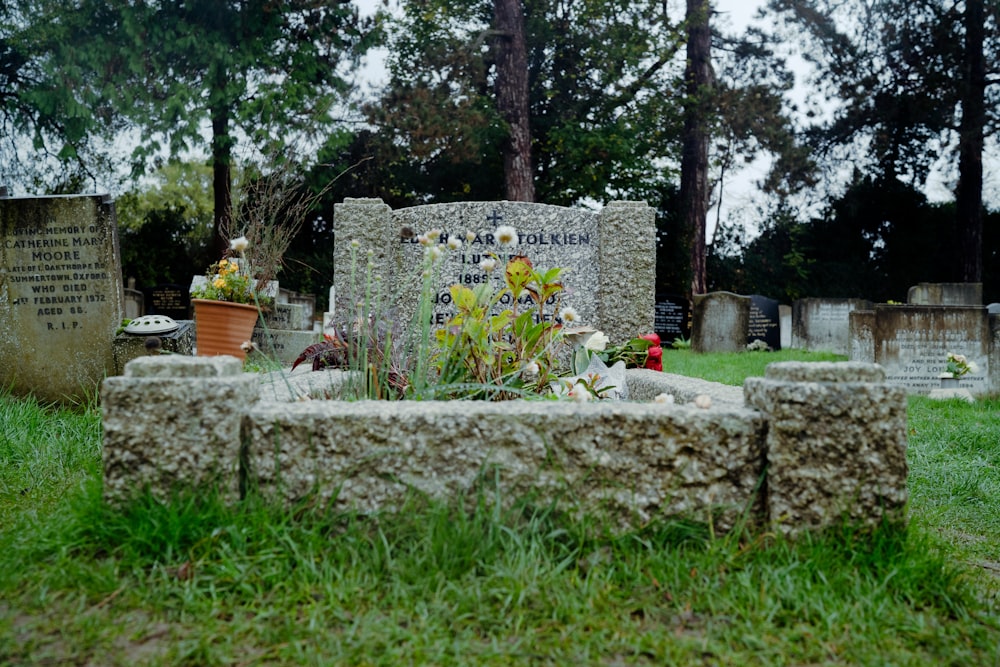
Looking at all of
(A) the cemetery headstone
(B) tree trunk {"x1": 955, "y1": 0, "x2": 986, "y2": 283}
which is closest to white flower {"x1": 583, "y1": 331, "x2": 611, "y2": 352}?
(A) the cemetery headstone

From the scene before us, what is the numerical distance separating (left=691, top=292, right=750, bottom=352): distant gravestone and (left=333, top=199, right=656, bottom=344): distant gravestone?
719cm

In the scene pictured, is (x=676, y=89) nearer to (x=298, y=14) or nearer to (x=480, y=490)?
(x=298, y=14)

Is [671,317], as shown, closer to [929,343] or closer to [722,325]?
[722,325]

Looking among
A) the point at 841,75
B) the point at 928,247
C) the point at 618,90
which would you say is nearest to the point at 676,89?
the point at 618,90

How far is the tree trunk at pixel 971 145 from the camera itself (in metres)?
14.5

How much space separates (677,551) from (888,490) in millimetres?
569

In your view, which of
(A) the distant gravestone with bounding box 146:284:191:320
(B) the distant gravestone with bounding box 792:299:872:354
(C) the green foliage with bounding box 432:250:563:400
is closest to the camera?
(C) the green foliage with bounding box 432:250:563:400

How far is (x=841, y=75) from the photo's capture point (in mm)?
16672

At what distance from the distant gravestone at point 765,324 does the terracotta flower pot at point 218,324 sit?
29.1ft

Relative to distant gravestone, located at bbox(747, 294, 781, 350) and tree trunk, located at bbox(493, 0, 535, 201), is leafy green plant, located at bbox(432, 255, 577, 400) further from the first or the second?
distant gravestone, located at bbox(747, 294, 781, 350)

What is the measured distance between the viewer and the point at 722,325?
11789 millimetres

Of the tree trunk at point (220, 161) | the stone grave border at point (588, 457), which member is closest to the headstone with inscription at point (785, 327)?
the tree trunk at point (220, 161)

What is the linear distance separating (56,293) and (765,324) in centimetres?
1071

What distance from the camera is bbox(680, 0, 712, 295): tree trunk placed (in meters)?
15.3
